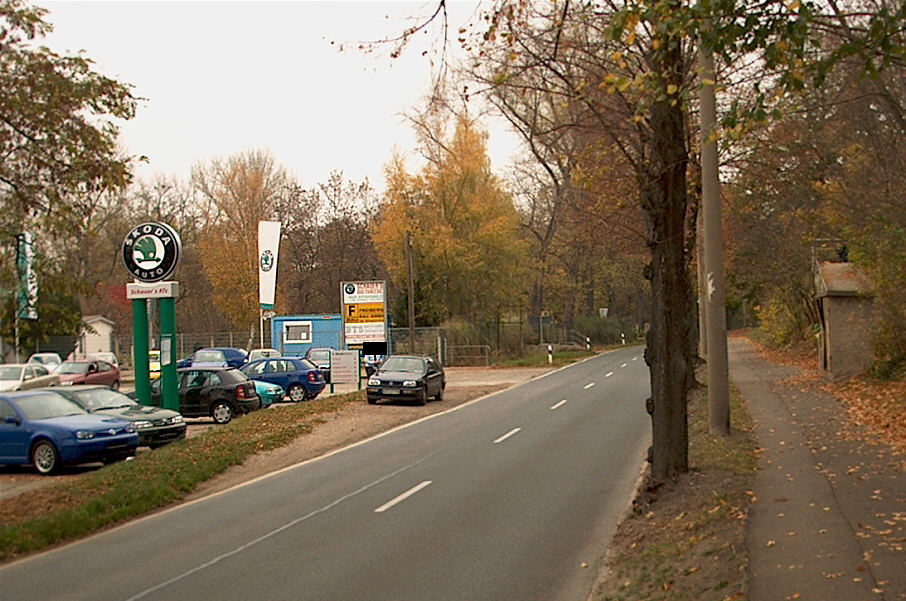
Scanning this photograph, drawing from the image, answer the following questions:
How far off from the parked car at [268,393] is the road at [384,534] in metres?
12.4

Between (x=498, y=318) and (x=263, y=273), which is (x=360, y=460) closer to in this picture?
(x=263, y=273)

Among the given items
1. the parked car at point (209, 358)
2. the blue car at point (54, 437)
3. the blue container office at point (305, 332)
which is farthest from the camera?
the blue container office at point (305, 332)

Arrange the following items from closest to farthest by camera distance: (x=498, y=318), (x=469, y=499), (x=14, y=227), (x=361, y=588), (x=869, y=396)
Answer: (x=361, y=588), (x=14, y=227), (x=469, y=499), (x=869, y=396), (x=498, y=318)

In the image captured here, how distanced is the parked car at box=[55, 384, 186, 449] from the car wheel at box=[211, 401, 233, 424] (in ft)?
15.7

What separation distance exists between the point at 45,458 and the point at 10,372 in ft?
64.1

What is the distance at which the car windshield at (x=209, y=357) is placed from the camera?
45.8 m

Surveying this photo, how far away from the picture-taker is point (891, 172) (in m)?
23.0

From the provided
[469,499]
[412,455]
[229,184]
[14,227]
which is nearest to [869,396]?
[412,455]

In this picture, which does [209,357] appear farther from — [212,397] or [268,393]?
[212,397]

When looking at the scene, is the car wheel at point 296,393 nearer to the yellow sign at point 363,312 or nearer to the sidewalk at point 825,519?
the yellow sign at point 363,312

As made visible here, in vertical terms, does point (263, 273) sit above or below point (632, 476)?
above

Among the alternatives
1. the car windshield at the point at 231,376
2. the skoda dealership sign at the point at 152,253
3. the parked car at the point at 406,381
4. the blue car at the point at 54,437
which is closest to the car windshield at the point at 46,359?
the parked car at the point at 406,381

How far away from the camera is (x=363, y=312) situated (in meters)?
35.0

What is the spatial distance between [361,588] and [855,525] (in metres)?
4.44
